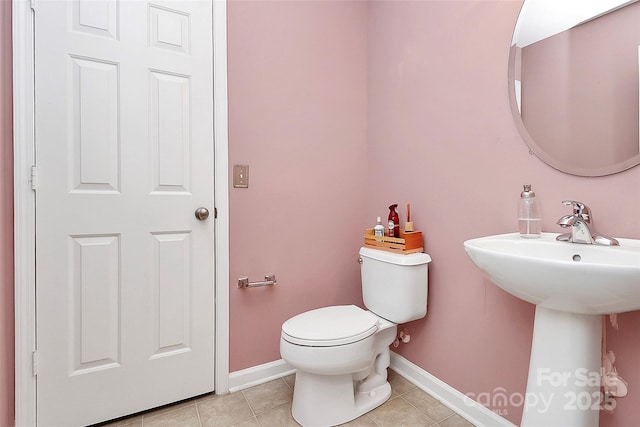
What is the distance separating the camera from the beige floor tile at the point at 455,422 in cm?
140

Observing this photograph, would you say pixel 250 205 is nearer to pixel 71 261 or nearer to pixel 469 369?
pixel 71 261

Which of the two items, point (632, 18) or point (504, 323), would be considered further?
point (504, 323)

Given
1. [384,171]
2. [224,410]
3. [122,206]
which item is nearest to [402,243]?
[384,171]

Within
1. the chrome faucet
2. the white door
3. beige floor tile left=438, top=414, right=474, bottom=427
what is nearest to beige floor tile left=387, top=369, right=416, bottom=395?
beige floor tile left=438, top=414, right=474, bottom=427

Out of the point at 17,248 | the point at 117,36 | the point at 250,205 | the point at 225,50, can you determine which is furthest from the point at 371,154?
the point at 17,248

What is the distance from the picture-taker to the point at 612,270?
73 centimetres

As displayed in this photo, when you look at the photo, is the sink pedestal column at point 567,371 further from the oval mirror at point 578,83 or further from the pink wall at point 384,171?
the oval mirror at point 578,83

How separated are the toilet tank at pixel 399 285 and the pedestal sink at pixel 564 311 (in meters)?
0.52

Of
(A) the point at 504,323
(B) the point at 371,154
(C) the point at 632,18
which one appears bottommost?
(A) the point at 504,323

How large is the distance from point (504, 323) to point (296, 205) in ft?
3.62

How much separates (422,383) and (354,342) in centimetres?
61

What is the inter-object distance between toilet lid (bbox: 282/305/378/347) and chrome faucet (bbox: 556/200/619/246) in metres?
0.79

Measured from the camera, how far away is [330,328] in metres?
1.39

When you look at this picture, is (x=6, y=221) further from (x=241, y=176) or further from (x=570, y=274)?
(x=570, y=274)
